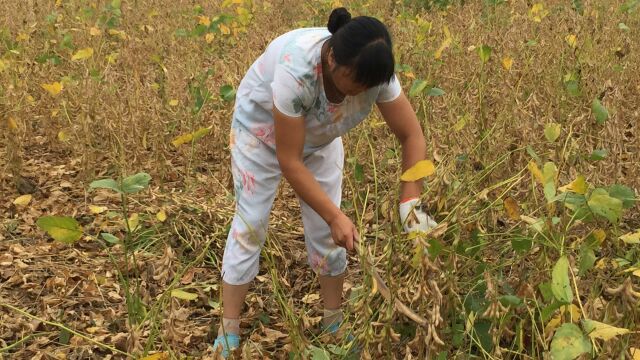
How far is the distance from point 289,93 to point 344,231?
0.33 meters

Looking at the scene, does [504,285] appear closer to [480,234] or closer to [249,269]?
[480,234]

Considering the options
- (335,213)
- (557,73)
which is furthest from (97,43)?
(335,213)

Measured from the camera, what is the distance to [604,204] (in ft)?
4.37

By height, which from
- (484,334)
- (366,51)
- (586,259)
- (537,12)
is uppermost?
(366,51)

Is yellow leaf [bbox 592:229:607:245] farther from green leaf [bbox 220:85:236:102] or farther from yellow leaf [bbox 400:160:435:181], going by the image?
green leaf [bbox 220:85:236:102]

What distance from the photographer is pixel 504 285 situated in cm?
162

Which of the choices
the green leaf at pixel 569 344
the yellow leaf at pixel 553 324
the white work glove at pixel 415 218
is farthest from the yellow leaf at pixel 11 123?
the green leaf at pixel 569 344

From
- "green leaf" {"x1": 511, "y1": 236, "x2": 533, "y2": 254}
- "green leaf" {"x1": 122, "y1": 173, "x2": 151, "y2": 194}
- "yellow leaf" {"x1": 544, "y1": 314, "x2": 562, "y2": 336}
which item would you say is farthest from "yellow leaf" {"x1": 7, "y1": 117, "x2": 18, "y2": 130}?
"yellow leaf" {"x1": 544, "y1": 314, "x2": 562, "y2": 336}

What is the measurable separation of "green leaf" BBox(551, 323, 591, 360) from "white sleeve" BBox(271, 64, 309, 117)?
29.1 inches

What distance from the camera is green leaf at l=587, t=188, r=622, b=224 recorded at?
132 cm

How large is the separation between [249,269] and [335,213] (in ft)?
1.23

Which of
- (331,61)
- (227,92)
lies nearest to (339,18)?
(331,61)

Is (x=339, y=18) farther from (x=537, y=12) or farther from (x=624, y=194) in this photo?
(x=537, y=12)

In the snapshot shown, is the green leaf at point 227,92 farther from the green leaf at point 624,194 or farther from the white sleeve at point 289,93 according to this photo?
the green leaf at point 624,194
